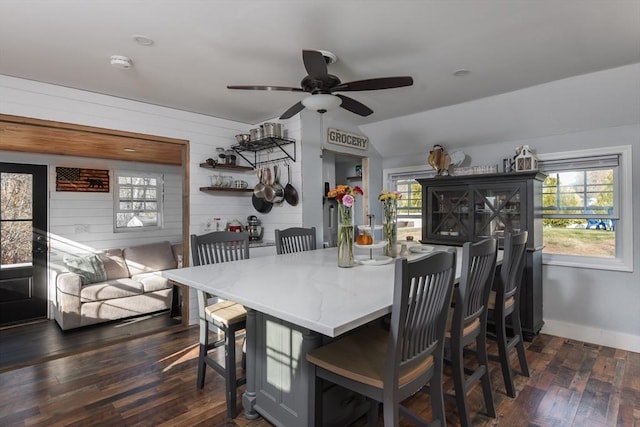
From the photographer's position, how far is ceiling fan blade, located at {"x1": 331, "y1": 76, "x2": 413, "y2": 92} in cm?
210

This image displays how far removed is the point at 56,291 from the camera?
4168mm

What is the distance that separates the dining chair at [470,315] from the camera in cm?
177

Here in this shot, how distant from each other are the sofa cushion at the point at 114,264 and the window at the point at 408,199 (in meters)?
3.87

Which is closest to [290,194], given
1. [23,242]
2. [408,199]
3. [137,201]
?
[408,199]

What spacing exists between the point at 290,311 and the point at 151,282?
3.98m

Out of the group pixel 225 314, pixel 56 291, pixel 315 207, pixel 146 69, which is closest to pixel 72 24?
pixel 146 69

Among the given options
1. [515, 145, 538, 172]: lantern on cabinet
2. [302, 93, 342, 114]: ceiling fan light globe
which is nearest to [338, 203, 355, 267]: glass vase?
[302, 93, 342, 114]: ceiling fan light globe

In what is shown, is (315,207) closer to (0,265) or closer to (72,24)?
(72,24)

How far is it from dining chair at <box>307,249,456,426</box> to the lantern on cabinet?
2470 millimetres

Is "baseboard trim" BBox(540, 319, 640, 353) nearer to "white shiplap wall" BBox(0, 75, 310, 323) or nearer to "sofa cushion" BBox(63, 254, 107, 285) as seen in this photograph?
"white shiplap wall" BBox(0, 75, 310, 323)

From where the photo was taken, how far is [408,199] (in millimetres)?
4891

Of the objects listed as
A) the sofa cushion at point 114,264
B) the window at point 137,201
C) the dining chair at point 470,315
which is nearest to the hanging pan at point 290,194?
the dining chair at point 470,315

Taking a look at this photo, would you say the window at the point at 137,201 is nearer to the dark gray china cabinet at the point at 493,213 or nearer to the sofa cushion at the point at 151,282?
the sofa cushion at the point at 151,282

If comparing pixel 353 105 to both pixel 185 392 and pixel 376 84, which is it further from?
pixel 185 392
